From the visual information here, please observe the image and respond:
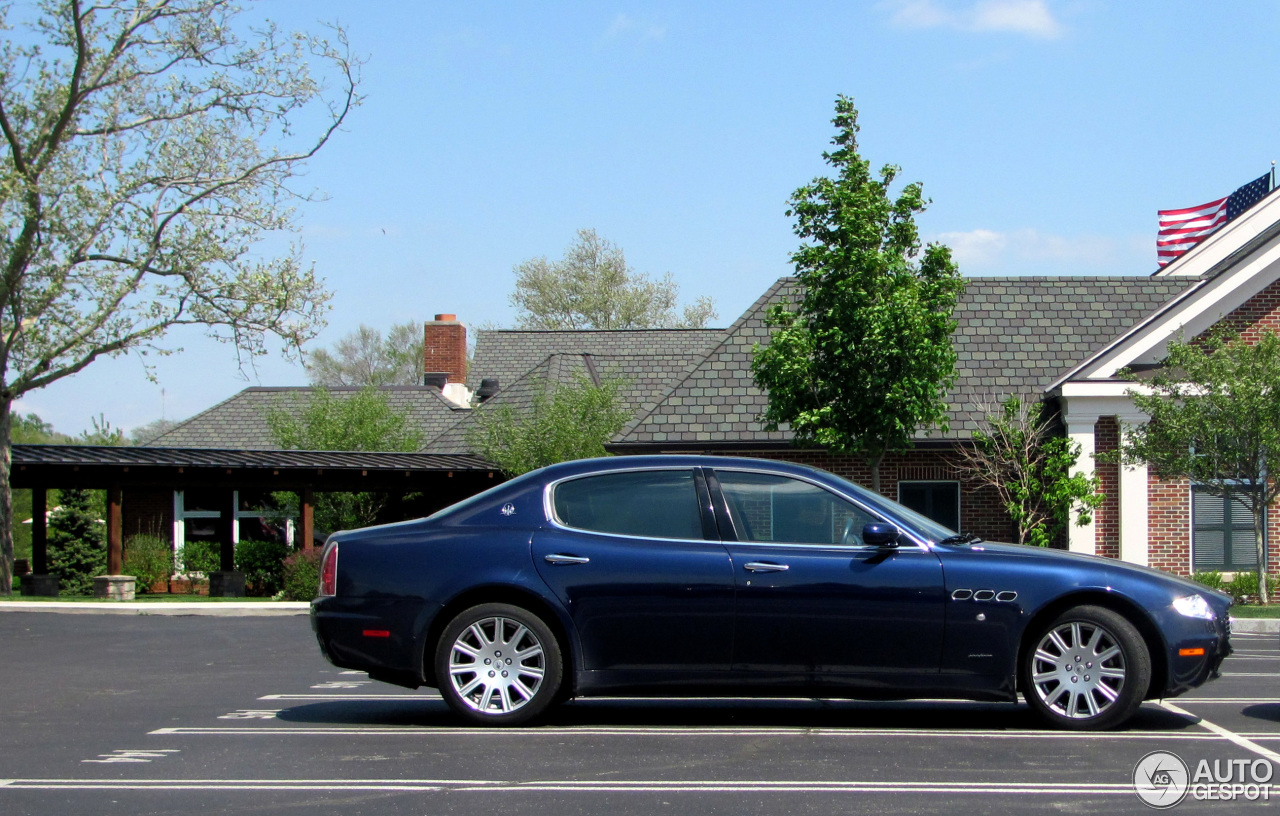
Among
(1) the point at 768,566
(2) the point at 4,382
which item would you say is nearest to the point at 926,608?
(1) the point at 768,566

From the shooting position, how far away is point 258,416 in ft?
126

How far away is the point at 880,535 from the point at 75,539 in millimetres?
28830

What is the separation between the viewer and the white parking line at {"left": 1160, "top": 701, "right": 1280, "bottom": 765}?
21.7 feet

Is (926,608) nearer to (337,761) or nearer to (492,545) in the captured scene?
(492,545)

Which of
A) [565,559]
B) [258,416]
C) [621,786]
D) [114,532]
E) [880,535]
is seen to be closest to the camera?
[621,786]

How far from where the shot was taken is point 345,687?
9945 millimetres

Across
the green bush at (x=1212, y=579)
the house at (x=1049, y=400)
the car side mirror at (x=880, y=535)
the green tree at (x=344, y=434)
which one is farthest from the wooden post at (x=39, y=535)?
the car side mirror at (x=880, y=535)

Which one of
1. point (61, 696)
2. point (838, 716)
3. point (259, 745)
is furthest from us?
point (61, 696)

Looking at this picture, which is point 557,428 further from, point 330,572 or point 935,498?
point 330,572

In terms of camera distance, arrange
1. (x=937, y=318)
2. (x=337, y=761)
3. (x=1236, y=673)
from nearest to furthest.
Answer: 1. (x=337, y=761)
2. (x=1236, y=673)
3. (x=937, y=318)

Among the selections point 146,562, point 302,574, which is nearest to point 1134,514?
point 302,574

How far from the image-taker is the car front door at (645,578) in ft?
24.1

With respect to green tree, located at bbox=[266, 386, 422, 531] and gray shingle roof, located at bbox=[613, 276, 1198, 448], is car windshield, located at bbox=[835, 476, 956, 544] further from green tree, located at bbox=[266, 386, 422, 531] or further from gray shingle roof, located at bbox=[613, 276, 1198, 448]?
green tree, located at bbox=[266, 386, 422, 531]

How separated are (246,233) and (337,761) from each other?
20714 mm
